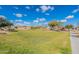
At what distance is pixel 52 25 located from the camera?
1613 mm

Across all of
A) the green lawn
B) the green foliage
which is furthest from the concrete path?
the green foliage

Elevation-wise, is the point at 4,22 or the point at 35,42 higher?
the point at 4,22

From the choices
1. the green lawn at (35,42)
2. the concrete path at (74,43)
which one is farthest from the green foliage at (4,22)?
the concrete path at (74,43)

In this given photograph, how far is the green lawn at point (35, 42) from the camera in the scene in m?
1.58

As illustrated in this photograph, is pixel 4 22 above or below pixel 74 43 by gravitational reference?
above

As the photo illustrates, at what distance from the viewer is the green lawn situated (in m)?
1.58

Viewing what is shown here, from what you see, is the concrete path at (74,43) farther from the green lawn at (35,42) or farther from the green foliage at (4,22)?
the green foliage at (4,22)

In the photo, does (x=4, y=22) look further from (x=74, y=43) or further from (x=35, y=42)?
(x=74, y=43)

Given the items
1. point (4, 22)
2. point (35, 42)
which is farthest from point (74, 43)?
point (4, 22)

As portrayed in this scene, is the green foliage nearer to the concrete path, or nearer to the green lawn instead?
the green lawn

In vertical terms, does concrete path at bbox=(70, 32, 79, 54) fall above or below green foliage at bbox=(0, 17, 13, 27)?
below

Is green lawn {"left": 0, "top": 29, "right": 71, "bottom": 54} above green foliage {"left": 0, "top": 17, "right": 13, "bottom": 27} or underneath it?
underneath

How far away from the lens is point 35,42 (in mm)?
1595
